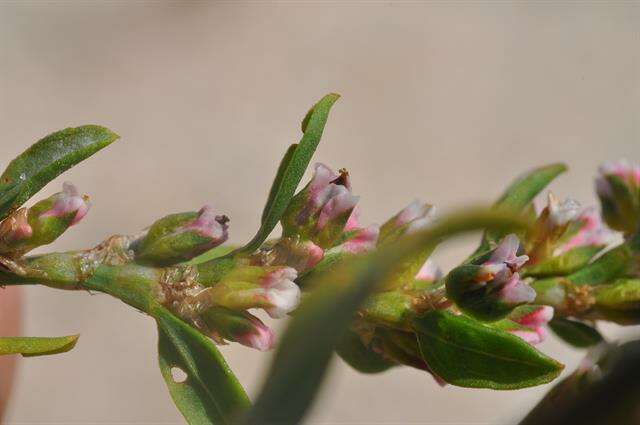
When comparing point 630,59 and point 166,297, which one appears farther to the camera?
point 630,59

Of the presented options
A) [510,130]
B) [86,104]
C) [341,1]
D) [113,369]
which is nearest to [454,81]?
[510,130]

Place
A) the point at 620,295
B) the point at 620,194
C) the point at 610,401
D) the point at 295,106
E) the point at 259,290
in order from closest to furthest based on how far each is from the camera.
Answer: the point at 610,401 < the point at 259,290 < the point at 620,295 < the point at 620,194 < the point at 295,106

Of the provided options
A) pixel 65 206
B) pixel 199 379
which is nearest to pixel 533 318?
pixel 199 379

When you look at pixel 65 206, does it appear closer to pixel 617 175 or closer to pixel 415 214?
pixel 415 214

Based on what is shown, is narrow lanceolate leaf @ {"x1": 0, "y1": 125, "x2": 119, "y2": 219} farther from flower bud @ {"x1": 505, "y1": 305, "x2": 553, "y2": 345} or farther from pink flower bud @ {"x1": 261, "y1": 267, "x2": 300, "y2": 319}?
flower bud @ {"x1": 505, "y1": 305, "x2": 553, "y2": 345}

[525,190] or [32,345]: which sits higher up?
[525,190]

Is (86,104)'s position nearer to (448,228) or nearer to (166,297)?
(166,297)
